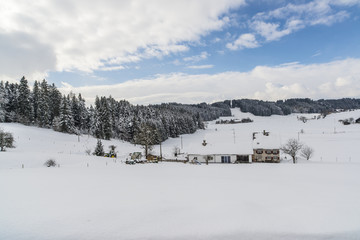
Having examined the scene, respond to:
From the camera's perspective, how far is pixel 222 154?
4156cm

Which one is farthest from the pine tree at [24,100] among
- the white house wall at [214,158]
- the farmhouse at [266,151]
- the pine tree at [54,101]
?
the farmhouse at [266,151]

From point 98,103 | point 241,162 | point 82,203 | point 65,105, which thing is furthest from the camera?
point 98,103

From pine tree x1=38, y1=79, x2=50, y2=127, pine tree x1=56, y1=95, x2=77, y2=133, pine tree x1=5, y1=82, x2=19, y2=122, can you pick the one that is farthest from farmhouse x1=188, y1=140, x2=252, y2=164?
pine tree x1=5, y1=82, x2=19, y2=122

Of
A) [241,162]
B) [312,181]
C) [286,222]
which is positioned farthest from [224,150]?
[286,222]

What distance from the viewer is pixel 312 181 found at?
79.5ft

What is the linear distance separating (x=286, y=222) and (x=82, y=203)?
1548 centimetres

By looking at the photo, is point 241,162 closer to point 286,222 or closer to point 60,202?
point 286,222

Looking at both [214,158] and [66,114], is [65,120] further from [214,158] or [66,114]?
[214,158]

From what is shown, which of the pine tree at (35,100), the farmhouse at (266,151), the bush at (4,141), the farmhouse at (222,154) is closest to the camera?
the bush at (4,141)

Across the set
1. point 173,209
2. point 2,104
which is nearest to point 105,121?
point 2,104

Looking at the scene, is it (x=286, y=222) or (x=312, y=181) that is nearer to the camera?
(x=286, y=222)

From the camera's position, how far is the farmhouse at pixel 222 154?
135ft

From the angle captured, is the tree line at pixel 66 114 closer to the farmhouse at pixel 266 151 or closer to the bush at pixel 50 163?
the bush at pixel 50 163

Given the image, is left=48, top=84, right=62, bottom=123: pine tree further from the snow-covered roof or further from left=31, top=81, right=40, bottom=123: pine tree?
the snow-covered roof
